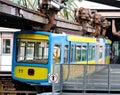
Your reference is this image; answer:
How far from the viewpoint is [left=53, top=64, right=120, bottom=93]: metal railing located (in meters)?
19.2

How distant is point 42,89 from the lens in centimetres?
2323

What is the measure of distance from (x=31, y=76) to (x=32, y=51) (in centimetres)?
110

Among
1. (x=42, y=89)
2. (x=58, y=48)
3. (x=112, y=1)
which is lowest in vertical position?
(x=42, y=89)

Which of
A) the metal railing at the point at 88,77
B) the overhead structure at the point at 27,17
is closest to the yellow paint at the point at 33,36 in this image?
the overhead structure at the point at 27,17

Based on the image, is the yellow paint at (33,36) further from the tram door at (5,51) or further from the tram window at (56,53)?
the tram door at (5,51)

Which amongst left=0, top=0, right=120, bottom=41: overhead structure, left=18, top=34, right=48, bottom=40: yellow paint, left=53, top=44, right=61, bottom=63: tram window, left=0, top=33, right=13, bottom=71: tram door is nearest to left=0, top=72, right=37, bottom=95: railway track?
left=0, top=0, right=120, bottom=41: overhead structure

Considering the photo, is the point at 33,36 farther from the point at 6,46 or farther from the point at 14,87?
the point at 6,46

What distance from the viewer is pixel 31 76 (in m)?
21.9

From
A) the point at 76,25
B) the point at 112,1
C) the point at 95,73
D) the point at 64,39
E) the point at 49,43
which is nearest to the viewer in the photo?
the point at 95,73

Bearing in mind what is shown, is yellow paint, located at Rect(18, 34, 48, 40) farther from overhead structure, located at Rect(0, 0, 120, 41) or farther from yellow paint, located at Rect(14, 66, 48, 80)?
yellow paint, located at Rect(14, 66, 48, 80)

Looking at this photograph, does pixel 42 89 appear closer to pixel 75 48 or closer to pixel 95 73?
pixel 75 48

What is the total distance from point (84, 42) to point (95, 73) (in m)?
8.38

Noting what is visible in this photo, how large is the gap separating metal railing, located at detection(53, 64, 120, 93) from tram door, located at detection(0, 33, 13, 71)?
27351 millimetres

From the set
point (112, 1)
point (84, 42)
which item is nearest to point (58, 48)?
point (84, 42)
